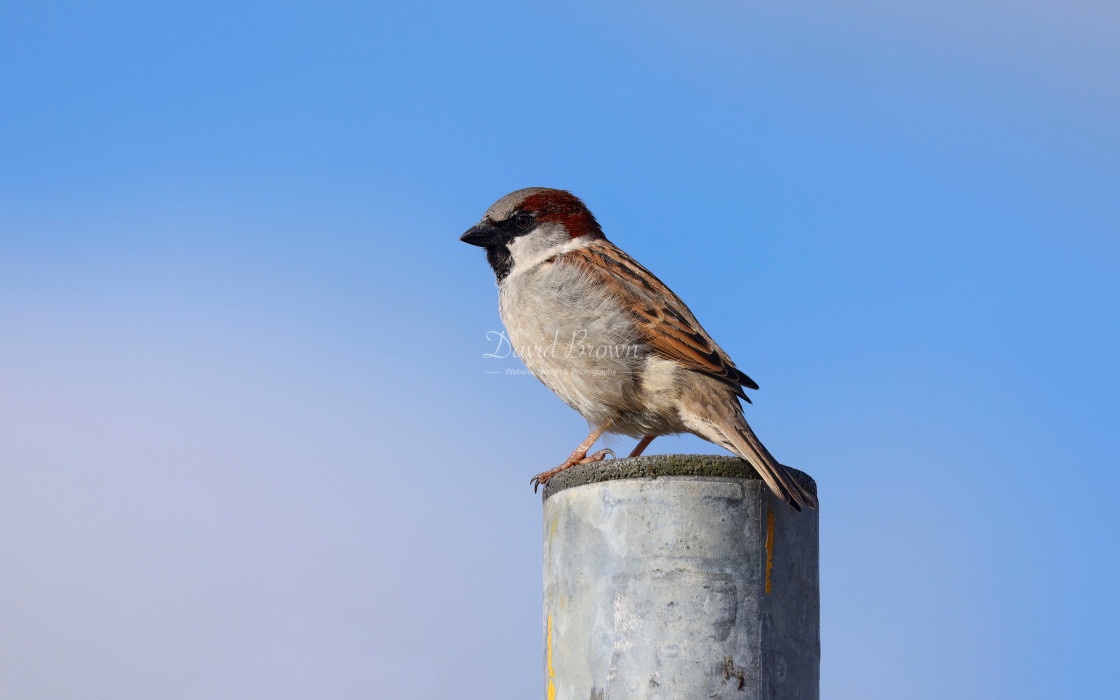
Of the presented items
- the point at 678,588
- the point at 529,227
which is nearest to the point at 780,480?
the point at 678,588

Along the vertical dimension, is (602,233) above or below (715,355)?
above

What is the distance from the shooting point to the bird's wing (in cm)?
502

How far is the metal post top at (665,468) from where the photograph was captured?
10.6 ft

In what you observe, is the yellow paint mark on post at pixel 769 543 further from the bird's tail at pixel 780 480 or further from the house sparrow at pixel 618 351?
the house sparrow at pixel 618 351

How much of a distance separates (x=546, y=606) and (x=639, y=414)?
1.91m

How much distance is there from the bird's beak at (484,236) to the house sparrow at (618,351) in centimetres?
36

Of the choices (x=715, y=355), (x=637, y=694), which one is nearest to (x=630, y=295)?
(x=715, y=355)

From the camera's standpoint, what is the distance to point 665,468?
3.22 m

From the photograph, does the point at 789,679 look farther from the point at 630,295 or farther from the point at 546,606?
the point at 630,295

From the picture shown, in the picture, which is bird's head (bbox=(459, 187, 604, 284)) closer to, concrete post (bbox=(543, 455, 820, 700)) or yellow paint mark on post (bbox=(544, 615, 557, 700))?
concrete post (bbox=(543, 455, 820, 700))

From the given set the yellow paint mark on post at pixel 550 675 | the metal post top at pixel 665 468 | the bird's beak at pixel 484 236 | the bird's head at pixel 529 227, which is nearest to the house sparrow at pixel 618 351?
the bird's head at pixel 529 227

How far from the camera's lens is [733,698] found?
10.1 ft

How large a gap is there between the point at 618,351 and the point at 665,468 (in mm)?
1871

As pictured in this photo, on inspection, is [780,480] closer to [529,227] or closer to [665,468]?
[665,468]
